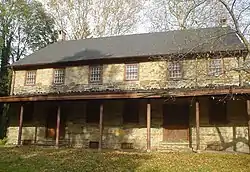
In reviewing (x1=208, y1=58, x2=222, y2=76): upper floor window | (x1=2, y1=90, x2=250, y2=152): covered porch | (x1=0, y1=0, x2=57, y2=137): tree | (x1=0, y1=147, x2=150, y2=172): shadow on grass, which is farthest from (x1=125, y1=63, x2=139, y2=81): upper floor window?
(x1=0, y1=0, x2=57, y2=137): tree

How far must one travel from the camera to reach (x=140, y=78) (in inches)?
771

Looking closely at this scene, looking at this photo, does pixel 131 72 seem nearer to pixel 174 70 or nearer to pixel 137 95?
pixel 174 70

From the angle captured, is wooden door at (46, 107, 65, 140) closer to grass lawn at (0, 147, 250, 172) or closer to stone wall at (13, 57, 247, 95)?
stone wall at (13, 57, 247, 95)

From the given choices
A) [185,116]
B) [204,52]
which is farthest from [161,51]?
[185,116]

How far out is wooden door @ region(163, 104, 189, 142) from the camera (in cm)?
1805

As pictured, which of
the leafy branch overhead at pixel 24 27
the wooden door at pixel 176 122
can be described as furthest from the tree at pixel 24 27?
the wooden door at pixel 176 122

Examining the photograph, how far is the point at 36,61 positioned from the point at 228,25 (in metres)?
13.4

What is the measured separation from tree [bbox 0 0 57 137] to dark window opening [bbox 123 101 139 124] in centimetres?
1871

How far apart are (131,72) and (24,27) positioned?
2203 centimetres

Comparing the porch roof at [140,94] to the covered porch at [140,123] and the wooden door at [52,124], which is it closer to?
the covered porch at [140,123]

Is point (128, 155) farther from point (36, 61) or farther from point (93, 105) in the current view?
point (36, 61)

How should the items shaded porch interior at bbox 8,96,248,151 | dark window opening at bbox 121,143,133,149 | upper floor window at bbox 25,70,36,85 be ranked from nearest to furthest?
shaded porch interior at bbox 8,96,248,151 → dark window opening at bbox 121,143,133,149 → upper floor window at bbox 25,70,36,85

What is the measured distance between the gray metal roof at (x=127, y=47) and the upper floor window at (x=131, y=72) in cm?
72

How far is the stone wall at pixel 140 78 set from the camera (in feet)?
59.0
